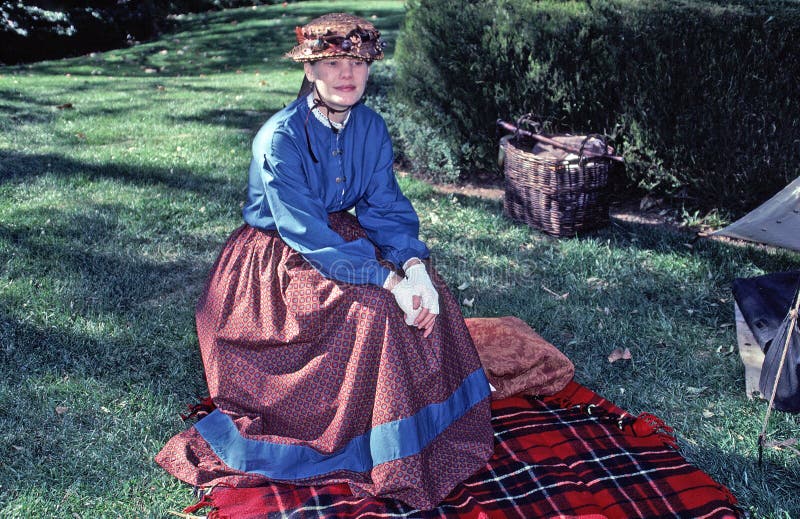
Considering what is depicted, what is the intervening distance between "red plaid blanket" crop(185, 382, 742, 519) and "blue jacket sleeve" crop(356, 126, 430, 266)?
1004mm

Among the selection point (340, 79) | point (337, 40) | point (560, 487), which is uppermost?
point (337, 40)

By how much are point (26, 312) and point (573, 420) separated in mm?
3212

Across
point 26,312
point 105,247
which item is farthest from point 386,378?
point 105,247

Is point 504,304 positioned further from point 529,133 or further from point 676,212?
point 676,212

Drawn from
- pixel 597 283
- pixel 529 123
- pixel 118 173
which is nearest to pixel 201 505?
pixel 597 283

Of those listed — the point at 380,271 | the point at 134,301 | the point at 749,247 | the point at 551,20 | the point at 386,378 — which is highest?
the point at 551,20

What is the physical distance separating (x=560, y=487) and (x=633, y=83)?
3.90 m

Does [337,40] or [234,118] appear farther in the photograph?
[234,118]

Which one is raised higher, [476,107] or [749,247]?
[476,107]

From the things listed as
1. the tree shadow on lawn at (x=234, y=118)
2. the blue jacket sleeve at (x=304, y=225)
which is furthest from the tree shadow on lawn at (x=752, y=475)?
the tree shadow on lawn at (x=234, y=118)

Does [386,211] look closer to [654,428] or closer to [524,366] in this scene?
[524,366]

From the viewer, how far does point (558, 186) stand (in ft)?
17.7

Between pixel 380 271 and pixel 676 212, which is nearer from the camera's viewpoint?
pixel 380 271

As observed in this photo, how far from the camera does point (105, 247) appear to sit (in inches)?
204
